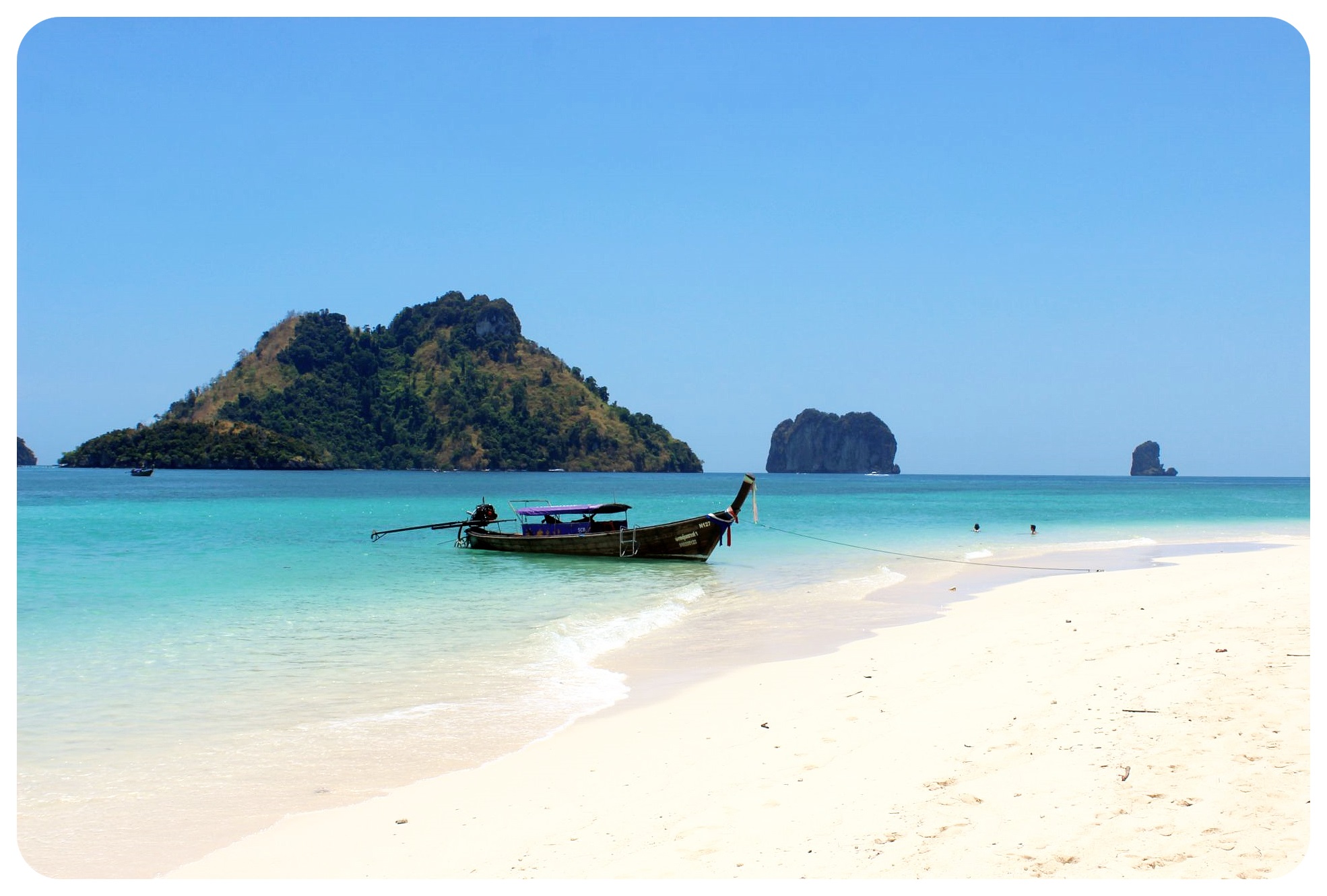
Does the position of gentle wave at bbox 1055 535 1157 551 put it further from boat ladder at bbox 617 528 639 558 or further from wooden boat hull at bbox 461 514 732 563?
boat ladder at bbox 617 528 639 558

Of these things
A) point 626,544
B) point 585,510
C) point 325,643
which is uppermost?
point 585,510

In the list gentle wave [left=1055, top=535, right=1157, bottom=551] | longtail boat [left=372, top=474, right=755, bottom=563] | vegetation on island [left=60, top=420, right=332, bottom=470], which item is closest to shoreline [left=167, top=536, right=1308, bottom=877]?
longtail boat [left=372, top=474, right=755, bottom=563]

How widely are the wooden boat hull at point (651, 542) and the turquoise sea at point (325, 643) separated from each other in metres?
0.63

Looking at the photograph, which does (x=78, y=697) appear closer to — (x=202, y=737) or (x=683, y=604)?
(x=202, y=737)

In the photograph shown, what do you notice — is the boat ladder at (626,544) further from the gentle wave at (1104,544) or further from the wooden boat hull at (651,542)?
the gentle wave at (1104,544)

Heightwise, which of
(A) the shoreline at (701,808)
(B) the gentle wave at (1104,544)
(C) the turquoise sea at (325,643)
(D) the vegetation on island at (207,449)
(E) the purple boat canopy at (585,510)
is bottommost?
(C) the turquoise sea at (325,643)

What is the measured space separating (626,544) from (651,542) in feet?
2.64

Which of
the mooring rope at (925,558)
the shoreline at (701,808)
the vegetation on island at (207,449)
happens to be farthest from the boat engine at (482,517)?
the vegetation on island at (207,449)

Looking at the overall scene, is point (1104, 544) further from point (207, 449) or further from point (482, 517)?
point (207, 449)

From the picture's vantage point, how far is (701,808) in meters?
5.47

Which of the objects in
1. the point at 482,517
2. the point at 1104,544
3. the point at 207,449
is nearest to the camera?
the point at 1104,544

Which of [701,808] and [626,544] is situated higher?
[701,808]

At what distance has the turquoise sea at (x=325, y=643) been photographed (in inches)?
266

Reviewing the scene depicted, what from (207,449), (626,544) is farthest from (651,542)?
(207,449)
